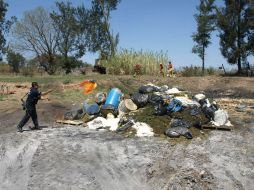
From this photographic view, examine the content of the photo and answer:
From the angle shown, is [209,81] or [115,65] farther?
[115,65]

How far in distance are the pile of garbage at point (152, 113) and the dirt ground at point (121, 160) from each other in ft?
1.31

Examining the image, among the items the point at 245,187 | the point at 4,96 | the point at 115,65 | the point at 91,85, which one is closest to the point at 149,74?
the point at 115,65

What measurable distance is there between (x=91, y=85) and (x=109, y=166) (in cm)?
1051

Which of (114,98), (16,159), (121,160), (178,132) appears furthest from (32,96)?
(178,132)

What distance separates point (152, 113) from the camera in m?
12.5

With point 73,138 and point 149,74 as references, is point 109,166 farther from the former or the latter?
point 149,74

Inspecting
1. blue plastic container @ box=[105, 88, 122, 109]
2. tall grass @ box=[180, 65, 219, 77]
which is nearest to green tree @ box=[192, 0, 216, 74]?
tall grass @ box=[180, 65, 219, 77]

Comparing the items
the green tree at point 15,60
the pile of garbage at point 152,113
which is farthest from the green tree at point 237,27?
the green tree at point 15,60

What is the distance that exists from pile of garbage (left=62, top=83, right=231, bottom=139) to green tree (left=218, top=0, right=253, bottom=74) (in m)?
16.4

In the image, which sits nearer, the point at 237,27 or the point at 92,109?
the point at 92,109

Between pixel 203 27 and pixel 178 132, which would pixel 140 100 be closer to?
pixel 178 132

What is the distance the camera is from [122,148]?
413 inches

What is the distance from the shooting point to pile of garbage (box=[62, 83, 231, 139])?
11836 millimetres

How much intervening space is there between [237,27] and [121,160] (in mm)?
21764
